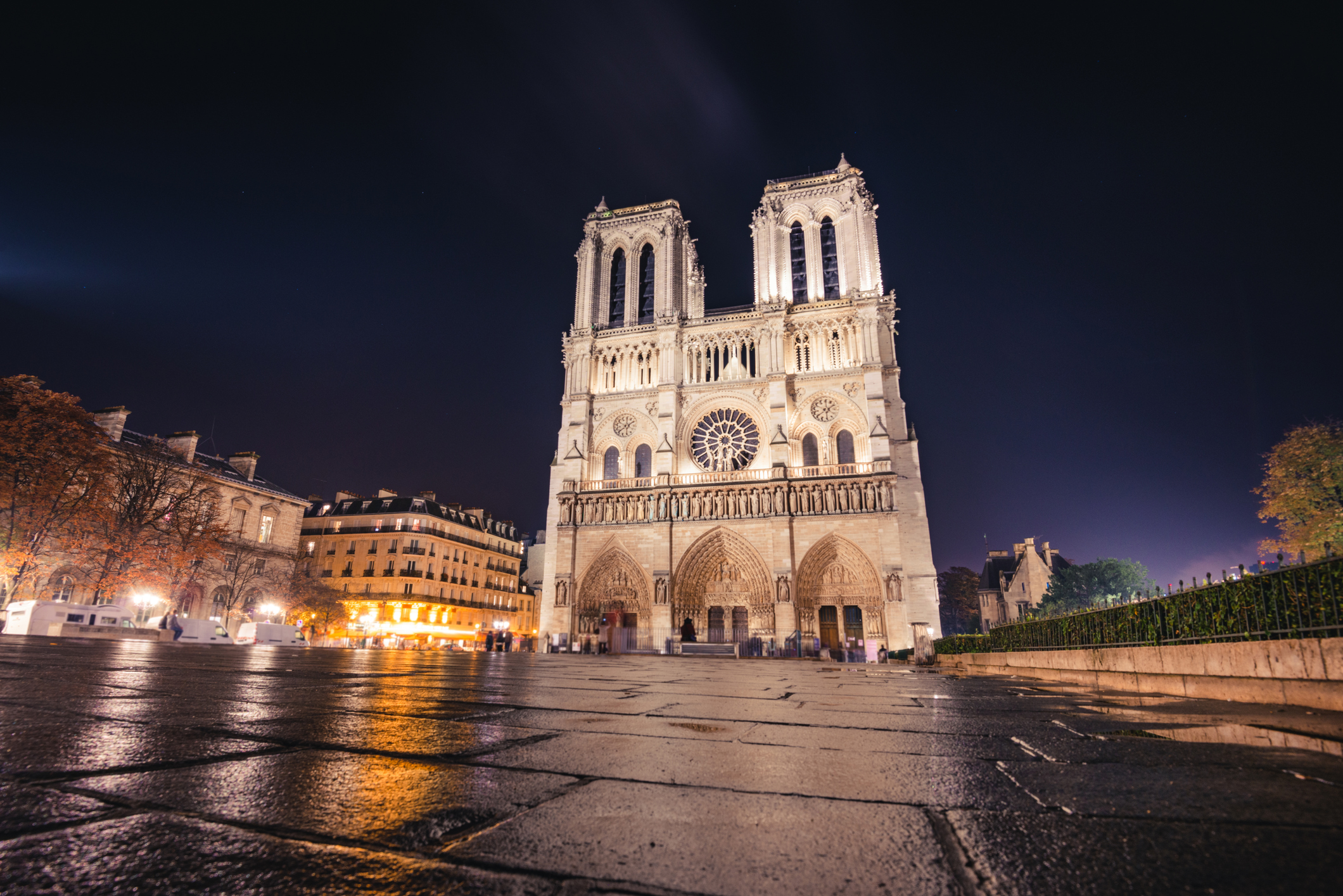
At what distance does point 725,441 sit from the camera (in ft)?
94.9

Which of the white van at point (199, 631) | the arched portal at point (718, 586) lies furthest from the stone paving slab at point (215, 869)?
the arched portal at point (718, 586)

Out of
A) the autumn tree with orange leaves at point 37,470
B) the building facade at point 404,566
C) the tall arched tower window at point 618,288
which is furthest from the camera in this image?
the building facade at point 404,566

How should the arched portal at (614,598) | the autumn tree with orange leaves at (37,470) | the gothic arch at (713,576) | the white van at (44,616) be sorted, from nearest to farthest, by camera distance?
the white van at (44,616)
the autumn tree with orange leaves at (37,470)
the gothic arch at (713,576)
the arched portal at (614,598)

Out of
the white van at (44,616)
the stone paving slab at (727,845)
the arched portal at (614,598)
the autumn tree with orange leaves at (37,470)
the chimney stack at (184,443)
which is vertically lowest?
the stone paving slab at (727,845)

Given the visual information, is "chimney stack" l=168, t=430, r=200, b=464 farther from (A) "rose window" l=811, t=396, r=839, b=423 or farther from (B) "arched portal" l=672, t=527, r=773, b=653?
(A) "rose window" l=811, t=396, r=839, b=423

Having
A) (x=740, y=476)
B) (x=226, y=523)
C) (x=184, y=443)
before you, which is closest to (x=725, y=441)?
(x=740, y=476)

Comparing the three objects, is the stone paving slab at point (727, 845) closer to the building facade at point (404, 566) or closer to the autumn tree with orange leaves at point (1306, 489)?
the autumn tree with orange leaves at point (1306, 489)

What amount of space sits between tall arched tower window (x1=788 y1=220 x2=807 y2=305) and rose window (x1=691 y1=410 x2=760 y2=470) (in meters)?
6.31

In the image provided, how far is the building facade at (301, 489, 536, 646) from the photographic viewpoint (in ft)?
125

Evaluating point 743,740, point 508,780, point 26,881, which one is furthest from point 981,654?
point 26,881

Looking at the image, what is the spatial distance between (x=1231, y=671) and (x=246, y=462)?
40.1m

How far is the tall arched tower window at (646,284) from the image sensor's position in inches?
1280

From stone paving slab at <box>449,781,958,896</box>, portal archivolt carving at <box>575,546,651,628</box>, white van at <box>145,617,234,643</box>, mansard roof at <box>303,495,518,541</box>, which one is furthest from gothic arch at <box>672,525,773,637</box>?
stone paving slab at <box>449,781,958,896</box>

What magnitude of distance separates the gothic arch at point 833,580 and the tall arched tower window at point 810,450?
386 centimetres
